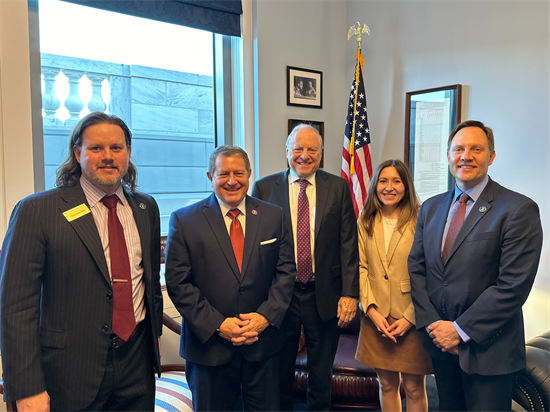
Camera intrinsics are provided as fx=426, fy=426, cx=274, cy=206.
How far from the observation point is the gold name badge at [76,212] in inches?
59.2

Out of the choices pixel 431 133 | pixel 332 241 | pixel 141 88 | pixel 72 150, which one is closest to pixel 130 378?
pixel 72 150

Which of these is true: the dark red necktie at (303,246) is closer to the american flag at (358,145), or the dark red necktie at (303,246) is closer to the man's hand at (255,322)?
the man's hand at (255,322)

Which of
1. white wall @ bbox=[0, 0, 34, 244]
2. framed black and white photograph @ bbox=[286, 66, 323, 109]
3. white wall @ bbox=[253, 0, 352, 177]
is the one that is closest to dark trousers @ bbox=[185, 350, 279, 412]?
white wall @ bbox=[0, 0, 34, 244]

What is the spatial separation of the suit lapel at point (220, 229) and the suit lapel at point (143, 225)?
29 centimetres

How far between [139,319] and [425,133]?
9.18ft

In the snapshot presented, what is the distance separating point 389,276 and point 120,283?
1278mm

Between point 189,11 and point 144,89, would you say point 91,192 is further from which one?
point 189,11

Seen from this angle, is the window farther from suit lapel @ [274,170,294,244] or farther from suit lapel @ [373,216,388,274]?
suit lapel @ [373,216,388,274]

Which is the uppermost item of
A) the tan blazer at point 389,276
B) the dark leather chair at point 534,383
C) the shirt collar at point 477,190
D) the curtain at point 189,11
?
the curtain at point 189,11

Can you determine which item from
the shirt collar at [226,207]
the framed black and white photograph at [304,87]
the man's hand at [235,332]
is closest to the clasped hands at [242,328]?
the man's hand at [235,332]

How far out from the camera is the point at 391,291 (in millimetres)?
2135

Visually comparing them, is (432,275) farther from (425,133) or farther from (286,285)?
(425,133)

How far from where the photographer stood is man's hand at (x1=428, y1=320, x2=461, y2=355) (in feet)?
5.97

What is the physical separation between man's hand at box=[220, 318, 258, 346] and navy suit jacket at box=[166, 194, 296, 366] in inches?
1.2
